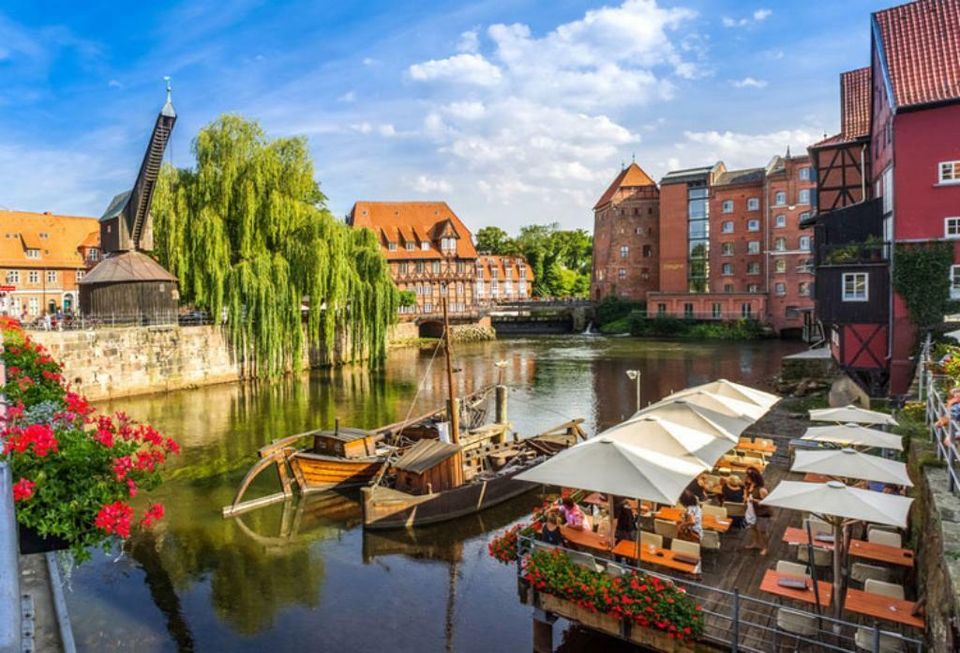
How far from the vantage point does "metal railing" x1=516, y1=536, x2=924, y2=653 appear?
6.98 m

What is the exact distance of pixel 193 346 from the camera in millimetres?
32938

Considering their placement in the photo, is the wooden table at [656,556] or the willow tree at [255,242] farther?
the willow tree at [255,242]

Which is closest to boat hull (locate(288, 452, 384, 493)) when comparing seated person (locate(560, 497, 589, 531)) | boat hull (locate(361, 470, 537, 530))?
boat hull (locate(361, 470, 537, 530))

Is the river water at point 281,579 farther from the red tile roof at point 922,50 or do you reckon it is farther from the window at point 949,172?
the red tile roof at point 922,50

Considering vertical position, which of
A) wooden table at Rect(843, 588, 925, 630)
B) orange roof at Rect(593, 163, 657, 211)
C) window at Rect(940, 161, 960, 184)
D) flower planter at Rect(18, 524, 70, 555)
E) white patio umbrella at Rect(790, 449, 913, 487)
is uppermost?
orange roof at Rect(593, 163, 657, 211)

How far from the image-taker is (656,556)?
9.26m

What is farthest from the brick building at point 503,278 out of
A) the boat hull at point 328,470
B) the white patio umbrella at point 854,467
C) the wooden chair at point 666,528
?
the white patio umbrella at point 854,467

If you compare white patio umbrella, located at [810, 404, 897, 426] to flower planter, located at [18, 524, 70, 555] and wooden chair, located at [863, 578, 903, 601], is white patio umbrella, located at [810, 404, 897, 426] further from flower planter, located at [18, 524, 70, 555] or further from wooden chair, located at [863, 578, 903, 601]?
flower planter, located at [18, 524, 70, 555]

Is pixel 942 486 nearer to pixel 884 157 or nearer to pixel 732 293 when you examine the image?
pixel 884 157

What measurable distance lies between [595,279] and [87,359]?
5712cm

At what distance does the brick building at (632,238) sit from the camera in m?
72.0

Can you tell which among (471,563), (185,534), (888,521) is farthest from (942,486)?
(185,534)

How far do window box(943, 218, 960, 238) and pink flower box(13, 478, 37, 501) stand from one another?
24.7 m

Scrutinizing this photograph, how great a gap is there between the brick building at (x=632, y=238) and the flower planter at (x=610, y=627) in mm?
65389
